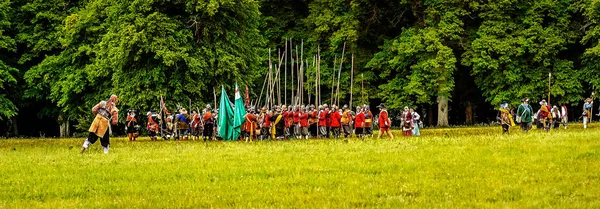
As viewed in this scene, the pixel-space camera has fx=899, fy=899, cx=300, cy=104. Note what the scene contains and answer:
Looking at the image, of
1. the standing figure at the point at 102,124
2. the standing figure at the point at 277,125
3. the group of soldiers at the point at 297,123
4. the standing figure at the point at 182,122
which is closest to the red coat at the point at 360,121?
the group of soldiers at the point at 297,123

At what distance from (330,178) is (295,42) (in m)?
43.7

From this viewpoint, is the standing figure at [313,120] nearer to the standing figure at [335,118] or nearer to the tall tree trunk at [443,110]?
the standing figure at [335,118]

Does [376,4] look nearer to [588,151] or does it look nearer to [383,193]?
[588,151]

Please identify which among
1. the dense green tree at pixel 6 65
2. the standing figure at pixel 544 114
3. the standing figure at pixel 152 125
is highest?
the dense green tree at pixel 6 65

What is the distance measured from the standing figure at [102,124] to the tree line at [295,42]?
21088 mm

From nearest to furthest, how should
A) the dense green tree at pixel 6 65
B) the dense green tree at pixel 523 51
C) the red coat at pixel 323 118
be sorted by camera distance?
the red coat at pixel 323 118 → the dense green tree at pixel 523 51 → the dense green tree at pixel 6 65

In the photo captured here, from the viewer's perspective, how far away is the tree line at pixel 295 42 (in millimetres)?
50250

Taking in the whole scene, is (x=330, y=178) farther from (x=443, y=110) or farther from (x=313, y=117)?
(x=443, y=110)

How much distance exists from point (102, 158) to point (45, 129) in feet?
147

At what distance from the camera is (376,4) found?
194 ft

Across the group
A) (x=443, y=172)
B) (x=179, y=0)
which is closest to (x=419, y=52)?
(x=179, y=0)

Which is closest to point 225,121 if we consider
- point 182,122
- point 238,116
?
point 238,116

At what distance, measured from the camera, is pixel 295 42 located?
60.8 m

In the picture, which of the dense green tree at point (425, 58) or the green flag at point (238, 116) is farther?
the dense green tree at point (425, 58)
